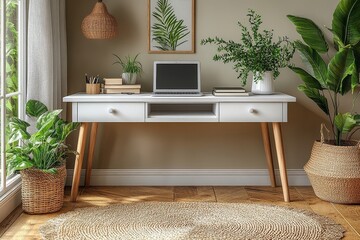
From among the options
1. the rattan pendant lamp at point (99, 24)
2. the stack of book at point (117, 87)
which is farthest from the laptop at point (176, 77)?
the rattan pendant lamp at point (99, 24)

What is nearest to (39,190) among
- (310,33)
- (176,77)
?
(176,77)

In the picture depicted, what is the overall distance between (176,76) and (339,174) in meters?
1.40

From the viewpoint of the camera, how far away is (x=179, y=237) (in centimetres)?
324

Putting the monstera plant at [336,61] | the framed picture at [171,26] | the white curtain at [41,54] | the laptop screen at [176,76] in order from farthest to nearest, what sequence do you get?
1. the framed picture at [171,26]
2. the laptop screen at [176,76]
3. the monstera plant at [336,61]
4. the white curtain at [41,54]

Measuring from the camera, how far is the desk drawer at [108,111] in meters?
4.02

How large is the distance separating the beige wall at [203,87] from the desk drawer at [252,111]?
1.96ft

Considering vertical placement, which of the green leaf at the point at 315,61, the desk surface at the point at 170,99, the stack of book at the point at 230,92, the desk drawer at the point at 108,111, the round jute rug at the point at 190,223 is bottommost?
the round jute rug at the point at 190,223

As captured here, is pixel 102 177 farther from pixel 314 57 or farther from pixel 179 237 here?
pixel 314 57

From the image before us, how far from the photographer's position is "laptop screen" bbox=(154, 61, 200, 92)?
169 inches

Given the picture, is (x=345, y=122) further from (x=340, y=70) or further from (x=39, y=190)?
(x=39, y=190)

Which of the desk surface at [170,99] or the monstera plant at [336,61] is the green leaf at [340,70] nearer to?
the monstera plant at [336,61]

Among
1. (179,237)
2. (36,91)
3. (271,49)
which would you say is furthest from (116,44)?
(179,237)

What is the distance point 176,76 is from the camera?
4.33 meters

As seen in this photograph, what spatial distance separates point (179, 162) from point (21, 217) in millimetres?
1465
